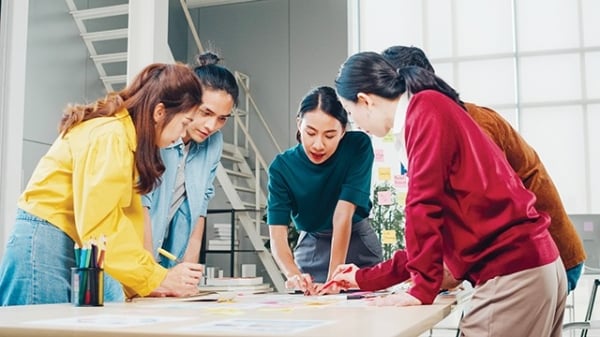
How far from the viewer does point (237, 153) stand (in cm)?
728

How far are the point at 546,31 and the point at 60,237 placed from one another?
17.4 feet

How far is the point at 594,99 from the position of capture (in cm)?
580

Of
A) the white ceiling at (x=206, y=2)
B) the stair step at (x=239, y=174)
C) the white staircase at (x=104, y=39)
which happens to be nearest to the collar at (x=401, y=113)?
the white staircase at (x=104, y=39)

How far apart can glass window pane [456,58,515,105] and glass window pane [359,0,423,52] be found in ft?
1.67

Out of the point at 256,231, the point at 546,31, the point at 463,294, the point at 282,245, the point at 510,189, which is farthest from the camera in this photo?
the point at 256,231

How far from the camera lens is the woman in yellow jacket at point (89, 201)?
1557 mm

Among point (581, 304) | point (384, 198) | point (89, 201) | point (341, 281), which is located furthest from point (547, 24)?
point (89, 201)

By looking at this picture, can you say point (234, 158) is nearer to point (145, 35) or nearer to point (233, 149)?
point (233, 149)

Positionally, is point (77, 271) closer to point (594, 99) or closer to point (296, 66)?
point (594, 99)

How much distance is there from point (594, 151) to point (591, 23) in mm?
1136

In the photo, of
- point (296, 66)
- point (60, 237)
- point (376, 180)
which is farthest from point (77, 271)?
point (296, 66)

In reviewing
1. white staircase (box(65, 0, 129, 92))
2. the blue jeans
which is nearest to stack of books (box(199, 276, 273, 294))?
the blue jeans

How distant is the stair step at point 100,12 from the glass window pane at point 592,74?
389cm

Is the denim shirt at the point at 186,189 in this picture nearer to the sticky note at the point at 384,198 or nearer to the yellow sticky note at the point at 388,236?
the yellow sticky note at the point at 388,236
